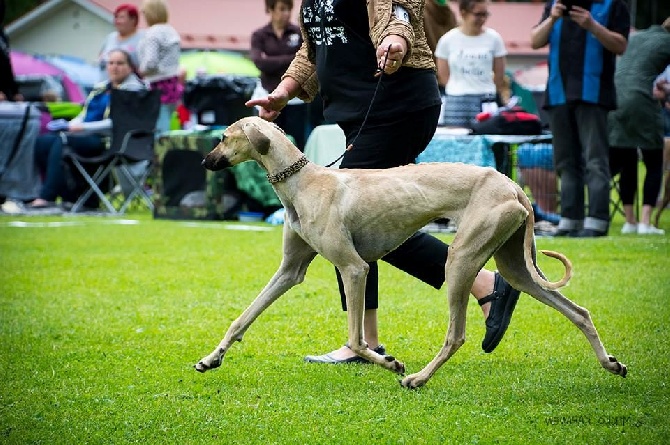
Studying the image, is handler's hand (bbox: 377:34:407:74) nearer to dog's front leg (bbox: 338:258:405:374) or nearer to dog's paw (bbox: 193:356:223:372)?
dog's front leg (bbox: 338:258:405:374)

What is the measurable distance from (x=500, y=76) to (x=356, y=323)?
7.36 meters

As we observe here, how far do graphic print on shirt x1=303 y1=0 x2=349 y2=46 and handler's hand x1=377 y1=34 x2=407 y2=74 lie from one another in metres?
0.42

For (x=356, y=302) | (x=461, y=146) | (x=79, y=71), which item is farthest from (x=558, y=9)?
(x=79, y=71)

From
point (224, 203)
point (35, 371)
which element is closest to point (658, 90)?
point (224, 203)

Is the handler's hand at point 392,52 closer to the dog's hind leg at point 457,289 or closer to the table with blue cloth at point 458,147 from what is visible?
the dog's hind leg at point 457,289

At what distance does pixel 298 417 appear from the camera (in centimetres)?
409

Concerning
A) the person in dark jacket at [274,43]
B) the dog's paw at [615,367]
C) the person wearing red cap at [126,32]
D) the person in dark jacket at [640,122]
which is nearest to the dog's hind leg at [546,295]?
the dog's paw at [615,367]

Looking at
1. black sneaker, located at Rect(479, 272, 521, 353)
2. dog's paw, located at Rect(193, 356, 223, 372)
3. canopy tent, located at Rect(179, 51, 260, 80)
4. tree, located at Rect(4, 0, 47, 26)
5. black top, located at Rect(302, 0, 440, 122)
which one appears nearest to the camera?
dog's paw, located at Rect(193, 356, 223, 372)

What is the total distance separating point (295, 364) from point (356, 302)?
0.75m

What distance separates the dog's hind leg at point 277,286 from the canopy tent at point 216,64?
19.1 meters

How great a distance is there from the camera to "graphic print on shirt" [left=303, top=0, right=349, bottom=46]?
16.0 ft

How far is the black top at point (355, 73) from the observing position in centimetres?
486

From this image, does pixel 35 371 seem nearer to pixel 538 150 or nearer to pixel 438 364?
pixel 438 364

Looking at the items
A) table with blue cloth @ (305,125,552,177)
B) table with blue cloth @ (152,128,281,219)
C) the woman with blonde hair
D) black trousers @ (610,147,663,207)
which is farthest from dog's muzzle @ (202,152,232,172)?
the woman with blonde hair
